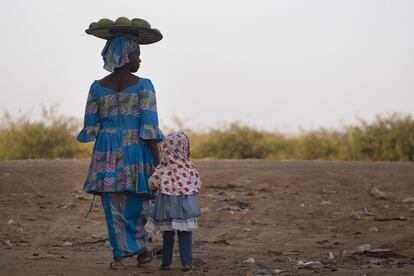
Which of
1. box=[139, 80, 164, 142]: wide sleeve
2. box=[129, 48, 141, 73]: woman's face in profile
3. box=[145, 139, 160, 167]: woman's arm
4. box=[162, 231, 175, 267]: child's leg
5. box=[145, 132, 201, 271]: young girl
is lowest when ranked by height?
box=[162, 231, 175, 267]: child's leg

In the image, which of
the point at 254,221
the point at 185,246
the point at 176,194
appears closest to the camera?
the point at 176,194

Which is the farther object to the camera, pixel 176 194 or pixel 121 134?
pixel 121 134

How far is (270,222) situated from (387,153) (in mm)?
11094

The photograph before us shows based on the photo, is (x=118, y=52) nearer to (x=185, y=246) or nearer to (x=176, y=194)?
(x=176, y=194)

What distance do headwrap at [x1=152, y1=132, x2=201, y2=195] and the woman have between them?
5.9 inches

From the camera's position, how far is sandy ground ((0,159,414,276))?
8.49m

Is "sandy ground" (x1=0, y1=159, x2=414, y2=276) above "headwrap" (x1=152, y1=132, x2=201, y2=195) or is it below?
below

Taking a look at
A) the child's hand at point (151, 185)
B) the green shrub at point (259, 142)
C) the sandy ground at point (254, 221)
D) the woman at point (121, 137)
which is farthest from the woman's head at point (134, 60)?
the green shrub at point (259, 142)

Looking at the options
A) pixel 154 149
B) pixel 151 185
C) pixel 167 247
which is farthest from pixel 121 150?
pixel 167 247

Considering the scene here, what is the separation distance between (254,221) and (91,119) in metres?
4.49

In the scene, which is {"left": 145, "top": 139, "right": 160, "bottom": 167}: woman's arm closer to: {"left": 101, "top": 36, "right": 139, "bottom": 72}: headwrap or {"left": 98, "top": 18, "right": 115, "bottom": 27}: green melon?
{"left": 101, "top": 36, "right": 139, "bottom": 72}: headwrap

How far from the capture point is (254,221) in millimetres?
12102

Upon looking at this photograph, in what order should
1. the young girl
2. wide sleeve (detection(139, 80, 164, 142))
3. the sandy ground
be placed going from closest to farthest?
the young girl
wide sleeve (detection(139, 80, 164, 142))
the sandy ground

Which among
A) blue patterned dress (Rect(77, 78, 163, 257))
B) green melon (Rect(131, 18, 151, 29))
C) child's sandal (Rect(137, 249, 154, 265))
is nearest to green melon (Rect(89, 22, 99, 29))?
green melon (Rect(131, 18, 151, 29))
